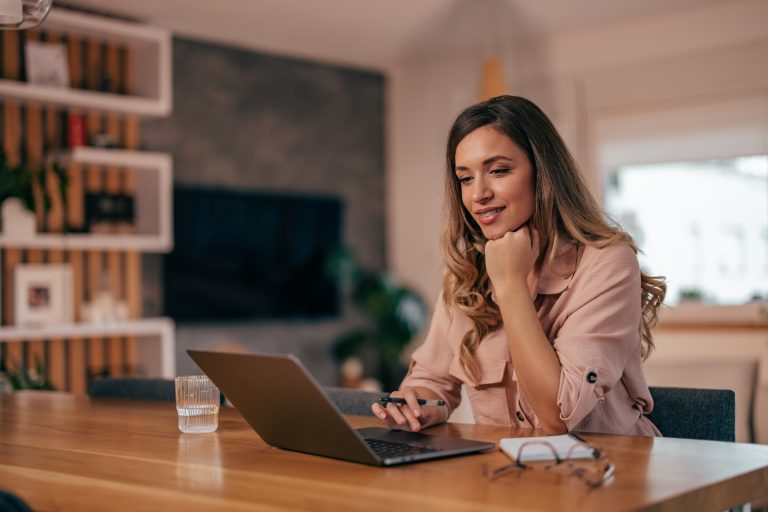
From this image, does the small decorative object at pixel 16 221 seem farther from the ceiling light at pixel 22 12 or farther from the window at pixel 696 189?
the window at pixel 696 189

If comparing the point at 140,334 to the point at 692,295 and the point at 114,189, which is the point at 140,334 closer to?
the point at 114,189

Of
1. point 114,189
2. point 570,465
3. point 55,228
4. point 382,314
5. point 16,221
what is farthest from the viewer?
point 382,314

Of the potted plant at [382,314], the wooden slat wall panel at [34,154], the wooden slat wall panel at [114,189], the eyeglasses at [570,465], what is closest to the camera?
the eyeglasses at [570,465]

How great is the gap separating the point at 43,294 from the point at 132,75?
1.44 metres

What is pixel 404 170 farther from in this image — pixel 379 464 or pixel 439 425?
pixel 379 464

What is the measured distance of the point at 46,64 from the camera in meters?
5.28

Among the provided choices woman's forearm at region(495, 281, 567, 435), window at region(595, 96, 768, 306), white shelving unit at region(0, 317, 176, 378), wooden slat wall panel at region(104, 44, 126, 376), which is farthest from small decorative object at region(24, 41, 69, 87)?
woman's forearm at region(495, 281, 567, 435)

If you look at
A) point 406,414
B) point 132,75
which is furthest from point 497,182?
point 132,75

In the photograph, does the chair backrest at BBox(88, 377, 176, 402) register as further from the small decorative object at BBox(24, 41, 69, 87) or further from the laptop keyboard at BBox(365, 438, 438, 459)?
the small decorative object at BBox(24, 41, 69, 87)

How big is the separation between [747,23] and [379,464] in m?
5.26

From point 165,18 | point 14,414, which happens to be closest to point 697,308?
point 165,18

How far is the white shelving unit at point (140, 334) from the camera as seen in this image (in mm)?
5074

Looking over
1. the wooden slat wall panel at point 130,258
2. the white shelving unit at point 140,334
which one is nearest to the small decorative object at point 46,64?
the wooden slat wall panel at point 130,258

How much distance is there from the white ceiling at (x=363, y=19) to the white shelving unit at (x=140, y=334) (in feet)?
6.12
